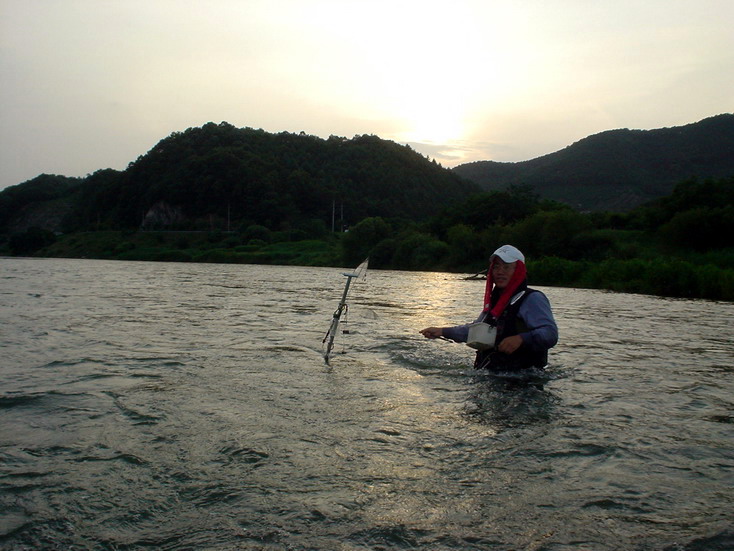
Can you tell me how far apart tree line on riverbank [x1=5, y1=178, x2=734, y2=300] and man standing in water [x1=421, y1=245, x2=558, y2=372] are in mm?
28151

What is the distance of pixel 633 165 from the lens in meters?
147

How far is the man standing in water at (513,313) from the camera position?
22.7ft

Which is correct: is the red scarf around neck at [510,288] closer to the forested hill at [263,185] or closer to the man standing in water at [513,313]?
the man standing in water at [513,313]

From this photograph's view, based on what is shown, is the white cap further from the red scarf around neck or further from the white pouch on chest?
the white pouch on chest

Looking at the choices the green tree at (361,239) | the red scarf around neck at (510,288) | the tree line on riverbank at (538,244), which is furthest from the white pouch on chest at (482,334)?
the green tree at (361,239)

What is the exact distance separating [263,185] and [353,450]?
14356 centimetres

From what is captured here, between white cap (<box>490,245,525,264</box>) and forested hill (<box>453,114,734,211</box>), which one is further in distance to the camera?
forested hill (<box>453,114,734,211</box>)

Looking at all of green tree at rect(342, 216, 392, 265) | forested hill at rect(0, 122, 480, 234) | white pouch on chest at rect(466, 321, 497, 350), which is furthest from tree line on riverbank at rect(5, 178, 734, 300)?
white pouch on chest at rect(466, 321, 497, 350)

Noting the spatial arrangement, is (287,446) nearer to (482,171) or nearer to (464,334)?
(464,334)

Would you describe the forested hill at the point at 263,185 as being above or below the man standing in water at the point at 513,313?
above

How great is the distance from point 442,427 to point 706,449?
2364 mm

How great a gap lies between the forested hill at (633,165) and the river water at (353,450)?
12916cm

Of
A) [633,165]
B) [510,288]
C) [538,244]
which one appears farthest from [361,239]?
[633,165]

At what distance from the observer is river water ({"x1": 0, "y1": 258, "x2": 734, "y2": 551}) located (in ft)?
12.0
